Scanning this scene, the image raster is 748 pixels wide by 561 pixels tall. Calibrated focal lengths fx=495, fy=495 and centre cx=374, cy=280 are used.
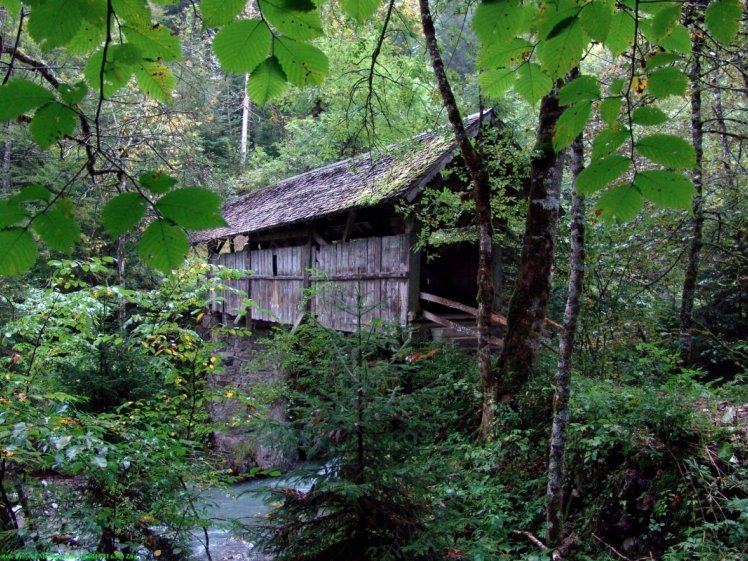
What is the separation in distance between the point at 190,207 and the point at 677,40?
1276 millimetres

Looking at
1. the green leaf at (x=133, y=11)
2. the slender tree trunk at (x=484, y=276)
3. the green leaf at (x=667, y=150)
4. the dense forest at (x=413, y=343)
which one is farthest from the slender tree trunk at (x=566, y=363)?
the green leaf at (x=133, y=11)

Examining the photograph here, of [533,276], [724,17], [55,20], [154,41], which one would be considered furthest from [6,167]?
[724,17]

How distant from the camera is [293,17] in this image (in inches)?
44.3

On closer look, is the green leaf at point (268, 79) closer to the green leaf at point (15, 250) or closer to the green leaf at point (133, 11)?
the green leaf at point (133, 11)

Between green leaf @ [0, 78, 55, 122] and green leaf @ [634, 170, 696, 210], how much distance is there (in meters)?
1.19

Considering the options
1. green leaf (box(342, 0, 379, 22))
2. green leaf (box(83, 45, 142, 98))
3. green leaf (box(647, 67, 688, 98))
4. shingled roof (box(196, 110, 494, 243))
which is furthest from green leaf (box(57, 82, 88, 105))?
shingled roof (box(196, 110, 494, 243))

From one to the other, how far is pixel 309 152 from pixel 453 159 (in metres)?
11.2

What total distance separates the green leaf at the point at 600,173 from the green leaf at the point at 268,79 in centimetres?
71

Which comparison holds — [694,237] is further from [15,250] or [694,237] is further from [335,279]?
[15,250]

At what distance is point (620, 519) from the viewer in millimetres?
4035

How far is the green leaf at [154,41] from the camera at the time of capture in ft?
3.95

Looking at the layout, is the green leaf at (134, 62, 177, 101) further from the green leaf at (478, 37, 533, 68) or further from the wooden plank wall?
the wooden plank wall

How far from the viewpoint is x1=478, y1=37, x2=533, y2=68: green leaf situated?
130cm

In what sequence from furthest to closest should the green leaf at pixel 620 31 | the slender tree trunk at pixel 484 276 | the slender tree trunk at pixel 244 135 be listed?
the slender tree trunk at pixel 244 135
the slender tree trunk at pixel 484 276
the green leaf at pixel 620 31
